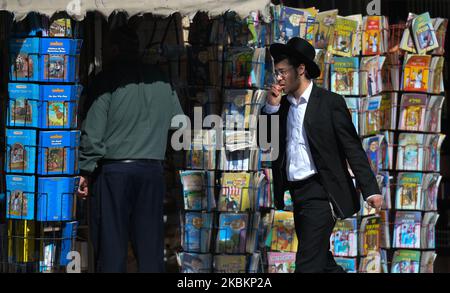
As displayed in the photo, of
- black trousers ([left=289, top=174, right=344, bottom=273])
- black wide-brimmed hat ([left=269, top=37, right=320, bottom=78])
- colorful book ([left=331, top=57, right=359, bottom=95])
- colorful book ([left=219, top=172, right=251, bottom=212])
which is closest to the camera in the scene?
black trousers ([left=289, top=174, right=344, bottom=273])

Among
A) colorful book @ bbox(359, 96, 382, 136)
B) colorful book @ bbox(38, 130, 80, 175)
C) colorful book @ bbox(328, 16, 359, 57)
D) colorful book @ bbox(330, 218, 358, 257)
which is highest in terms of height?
colorful book @ bbox(328, 16, 359, 57)

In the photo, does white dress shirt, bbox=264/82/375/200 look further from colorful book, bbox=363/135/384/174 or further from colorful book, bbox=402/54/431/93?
colorful book, bbox=402/54/431/93

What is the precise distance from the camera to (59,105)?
7887 mm

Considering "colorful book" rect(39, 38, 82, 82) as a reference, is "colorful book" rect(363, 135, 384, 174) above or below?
below

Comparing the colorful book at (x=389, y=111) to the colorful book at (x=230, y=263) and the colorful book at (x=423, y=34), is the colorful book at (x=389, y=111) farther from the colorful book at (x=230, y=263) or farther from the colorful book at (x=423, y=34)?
the colorful book at (x=230, y=263)

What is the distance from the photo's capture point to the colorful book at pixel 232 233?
27.4ft

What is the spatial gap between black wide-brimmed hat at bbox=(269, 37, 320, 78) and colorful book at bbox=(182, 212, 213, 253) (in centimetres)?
170

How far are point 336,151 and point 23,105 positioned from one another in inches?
93.6

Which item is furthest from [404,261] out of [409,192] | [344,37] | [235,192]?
[344,37]

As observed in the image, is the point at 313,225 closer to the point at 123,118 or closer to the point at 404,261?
the point at 123,118

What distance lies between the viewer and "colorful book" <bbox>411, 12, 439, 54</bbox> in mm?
8875

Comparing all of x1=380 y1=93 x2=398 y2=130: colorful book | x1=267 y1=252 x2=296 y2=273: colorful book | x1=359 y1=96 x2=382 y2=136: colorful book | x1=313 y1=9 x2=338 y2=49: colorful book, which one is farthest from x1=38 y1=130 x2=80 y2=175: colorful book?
x1=380 y1=93 x2=398 y2=130: colorful book

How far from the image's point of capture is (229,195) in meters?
8.34
